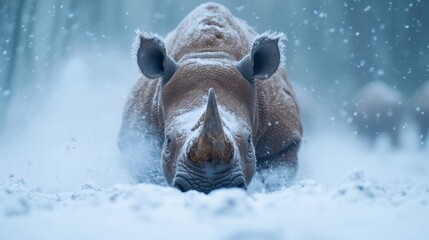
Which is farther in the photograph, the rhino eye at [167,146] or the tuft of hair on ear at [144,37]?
the tuft of hair on ear at [144,37]

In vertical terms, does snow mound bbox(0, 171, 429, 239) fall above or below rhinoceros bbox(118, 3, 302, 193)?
below

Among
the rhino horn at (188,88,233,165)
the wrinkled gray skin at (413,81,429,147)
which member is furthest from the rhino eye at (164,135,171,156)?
the wrinkled gray skin at (413,81,429,147)

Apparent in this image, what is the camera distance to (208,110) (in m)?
3.32

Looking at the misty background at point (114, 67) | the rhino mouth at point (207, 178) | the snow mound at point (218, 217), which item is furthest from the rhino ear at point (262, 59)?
the snow mound at point (218, 217)

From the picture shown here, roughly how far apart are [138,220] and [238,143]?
1774 millimetres

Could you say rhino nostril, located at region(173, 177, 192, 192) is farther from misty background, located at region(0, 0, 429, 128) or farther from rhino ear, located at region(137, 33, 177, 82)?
misty background, located at region(0, 0, 429, 128)

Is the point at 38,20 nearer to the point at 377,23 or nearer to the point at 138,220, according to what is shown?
the point at 377,23

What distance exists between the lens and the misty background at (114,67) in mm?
7729

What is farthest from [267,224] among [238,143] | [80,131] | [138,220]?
[80,131]

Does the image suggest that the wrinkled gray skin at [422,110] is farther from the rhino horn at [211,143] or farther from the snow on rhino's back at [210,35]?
the rhino horn at [211,143]

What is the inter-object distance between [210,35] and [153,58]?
0.65 m

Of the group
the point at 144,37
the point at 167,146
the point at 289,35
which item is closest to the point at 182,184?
the point at 167,146

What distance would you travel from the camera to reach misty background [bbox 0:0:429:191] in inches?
304

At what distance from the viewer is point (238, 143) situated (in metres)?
3.88
